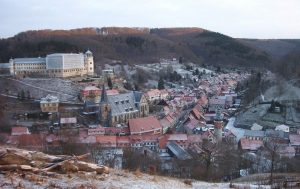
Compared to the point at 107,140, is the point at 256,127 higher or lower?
lower

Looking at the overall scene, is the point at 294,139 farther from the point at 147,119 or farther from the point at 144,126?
the point at 147,119

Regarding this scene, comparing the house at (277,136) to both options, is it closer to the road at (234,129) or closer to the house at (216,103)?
the road at (234,129)

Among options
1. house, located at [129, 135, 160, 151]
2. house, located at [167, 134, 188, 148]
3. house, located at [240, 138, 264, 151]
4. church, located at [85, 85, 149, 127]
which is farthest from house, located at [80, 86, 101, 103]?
house, located at [240, 138, 264, 151]

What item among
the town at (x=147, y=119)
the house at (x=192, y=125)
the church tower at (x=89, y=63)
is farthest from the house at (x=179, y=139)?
the church tower at (x=89, y=63)

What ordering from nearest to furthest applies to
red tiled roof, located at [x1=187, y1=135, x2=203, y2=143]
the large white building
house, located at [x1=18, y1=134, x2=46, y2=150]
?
house, located at [x1=18, y1=134, x2=46, y2=150] < red tiled roof, located at [x1=187, y1=135, x2=203, y2=143] < the large white building

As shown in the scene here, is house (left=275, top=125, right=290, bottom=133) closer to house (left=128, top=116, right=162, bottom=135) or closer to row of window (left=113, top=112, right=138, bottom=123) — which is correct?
house (left=128, top=116, right=162, bottom=135)

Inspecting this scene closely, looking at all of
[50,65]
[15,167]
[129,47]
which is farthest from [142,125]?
[129,47]

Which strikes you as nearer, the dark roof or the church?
the church

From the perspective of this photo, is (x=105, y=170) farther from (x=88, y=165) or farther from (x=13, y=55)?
(x=13, y=55)
